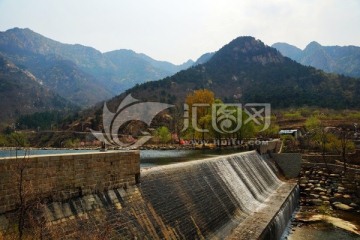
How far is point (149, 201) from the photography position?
46.9 feet

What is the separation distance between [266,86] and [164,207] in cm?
15300

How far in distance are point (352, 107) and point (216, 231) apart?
122m

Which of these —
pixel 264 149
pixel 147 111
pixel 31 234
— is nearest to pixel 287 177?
pixel 264 149

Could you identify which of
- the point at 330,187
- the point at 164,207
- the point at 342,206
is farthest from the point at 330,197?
the point at 164,207

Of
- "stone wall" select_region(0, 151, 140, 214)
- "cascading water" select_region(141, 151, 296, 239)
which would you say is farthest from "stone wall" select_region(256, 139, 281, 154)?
"stone wall" select_region(0, 151, 140, 214)

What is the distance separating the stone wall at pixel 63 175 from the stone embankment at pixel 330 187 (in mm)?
24286

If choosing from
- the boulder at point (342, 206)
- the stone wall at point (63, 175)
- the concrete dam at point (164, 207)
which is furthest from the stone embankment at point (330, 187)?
the stone wall at point (63, 175)

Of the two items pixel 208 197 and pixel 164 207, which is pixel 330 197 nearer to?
pixel 208 197

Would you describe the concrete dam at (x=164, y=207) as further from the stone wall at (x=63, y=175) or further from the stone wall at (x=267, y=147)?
the stone wall at (x=267, y=147)

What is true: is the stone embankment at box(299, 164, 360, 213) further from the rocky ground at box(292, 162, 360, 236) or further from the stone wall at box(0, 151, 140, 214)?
the stone wall at box(0, 151, 140, 214)

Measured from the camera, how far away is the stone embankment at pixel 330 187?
32469mm

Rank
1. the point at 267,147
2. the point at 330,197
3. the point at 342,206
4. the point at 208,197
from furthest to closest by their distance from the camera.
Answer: the point at 267,147
the point at 330,197
the point at 342,206
the point at 208,197

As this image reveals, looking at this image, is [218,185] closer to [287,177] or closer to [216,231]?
[216,231]

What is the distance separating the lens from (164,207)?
14.8m
